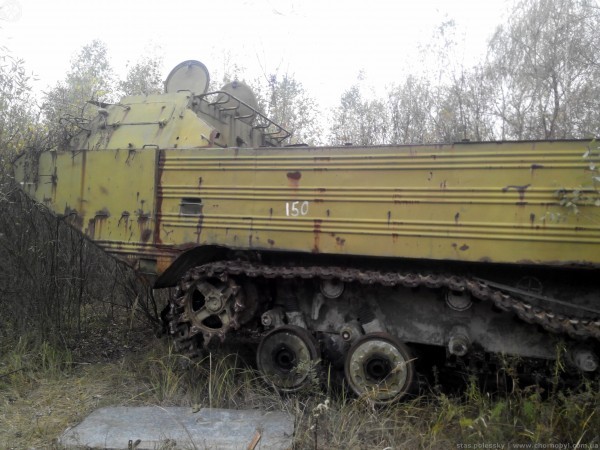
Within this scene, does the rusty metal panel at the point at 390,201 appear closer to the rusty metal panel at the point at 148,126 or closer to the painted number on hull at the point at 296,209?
the painted number on hull at the point at 296,209

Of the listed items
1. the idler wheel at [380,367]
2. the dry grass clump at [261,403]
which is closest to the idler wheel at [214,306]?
the dry grass clump at [261,403]

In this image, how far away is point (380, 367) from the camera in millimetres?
4508

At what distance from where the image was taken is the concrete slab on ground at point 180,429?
393cm

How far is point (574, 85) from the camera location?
12297mm

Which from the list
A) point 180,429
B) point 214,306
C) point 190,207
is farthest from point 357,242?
point 180,429

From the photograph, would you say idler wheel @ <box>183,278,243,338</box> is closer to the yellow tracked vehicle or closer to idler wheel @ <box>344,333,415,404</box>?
the yellow tracked vehicle

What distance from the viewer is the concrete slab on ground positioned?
155 inches

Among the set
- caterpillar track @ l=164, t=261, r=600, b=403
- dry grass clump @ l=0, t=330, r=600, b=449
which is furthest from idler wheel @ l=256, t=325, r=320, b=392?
dry grass clump @ l=0, t=330, r=600, b=449

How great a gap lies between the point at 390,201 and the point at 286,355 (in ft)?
5.42

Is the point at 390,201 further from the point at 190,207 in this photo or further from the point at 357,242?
the point at 190,207

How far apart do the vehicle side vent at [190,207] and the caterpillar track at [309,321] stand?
1.69 ft

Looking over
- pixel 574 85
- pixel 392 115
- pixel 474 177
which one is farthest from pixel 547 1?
pixel 474 177

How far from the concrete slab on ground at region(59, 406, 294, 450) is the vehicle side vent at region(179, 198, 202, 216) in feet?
5.59

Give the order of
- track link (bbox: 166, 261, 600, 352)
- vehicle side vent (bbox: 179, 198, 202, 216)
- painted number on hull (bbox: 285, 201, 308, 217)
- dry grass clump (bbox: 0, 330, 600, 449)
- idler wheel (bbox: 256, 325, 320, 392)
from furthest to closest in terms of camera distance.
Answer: vehicle side vent (bbox: 179, 198, 202, 216) < idler wheel (bbox: 256, 325, 320, 392) < painted number on hull (bbox: 285, 201, 308, 217) < track link (bbox: 166, 261, 600, 352) < dry grass clump (bbox: 0, 330, 600, 449)
